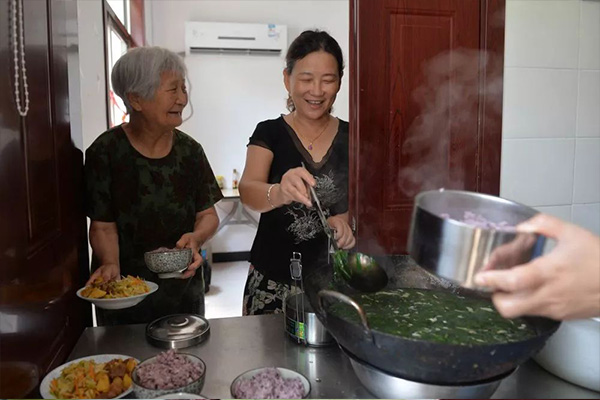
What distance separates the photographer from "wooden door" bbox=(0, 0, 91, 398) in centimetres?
95

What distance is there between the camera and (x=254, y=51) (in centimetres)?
488

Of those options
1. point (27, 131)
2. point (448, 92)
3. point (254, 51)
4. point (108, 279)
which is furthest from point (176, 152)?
point (254, 51)

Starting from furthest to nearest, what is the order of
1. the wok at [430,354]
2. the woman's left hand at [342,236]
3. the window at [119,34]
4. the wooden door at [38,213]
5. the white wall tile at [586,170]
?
1. the window at [119,34]
2. the white wall tile at [586,170]
3. the woman's left hand at [342,236]
4. the wooden door at [38,213]
5. the wok at [430,354]

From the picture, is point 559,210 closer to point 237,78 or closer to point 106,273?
point 106,273

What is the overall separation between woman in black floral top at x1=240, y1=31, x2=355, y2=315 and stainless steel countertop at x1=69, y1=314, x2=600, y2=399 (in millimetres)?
356

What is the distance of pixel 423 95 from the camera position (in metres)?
1.95

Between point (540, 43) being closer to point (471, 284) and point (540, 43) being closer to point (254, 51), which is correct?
point (471, 284)

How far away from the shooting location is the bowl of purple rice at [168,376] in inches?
38.2

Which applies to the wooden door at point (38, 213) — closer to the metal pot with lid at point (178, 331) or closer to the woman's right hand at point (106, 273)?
the woman's right hand at point (106, 273)

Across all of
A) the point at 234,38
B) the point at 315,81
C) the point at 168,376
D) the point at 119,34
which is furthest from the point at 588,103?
the point at 234,38

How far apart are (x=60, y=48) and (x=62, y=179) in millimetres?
367

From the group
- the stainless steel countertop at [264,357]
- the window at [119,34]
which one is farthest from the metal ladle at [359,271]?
the window at [119,34]

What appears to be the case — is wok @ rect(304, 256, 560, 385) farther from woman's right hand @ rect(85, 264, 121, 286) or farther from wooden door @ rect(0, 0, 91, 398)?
woman's right hand @ rect(85, 264, 121, 286)

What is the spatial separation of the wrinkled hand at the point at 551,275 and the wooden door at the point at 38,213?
87cm
